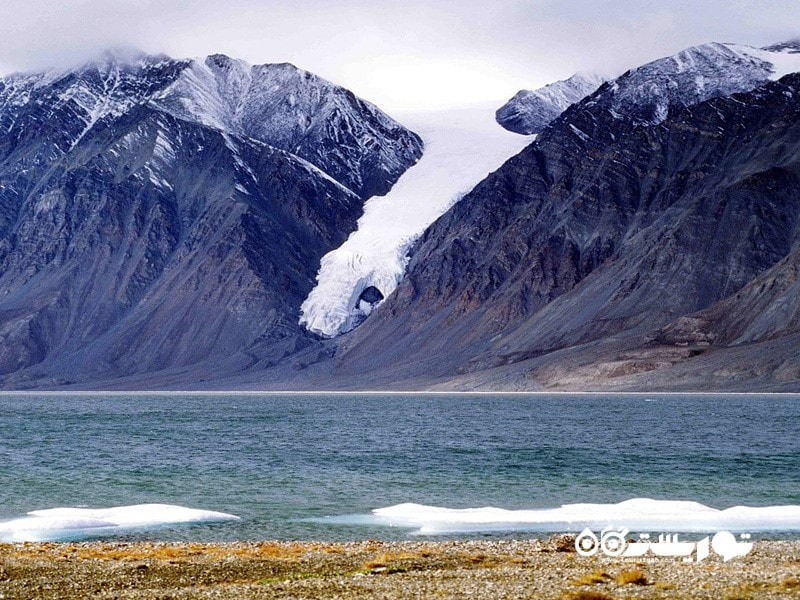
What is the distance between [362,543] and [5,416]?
119 meters

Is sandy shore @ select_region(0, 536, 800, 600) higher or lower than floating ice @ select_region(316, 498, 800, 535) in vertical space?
higher

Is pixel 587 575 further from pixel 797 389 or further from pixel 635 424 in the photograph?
pixel 797 389

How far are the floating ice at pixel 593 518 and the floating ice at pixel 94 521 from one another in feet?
18.6

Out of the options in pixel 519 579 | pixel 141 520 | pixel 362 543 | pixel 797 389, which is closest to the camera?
pixel 519 579

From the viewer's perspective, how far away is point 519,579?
27094 mm

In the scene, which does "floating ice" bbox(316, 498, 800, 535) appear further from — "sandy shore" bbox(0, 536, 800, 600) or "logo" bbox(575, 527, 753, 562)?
"sandy shore" bbox(0, 536, 800, 600)

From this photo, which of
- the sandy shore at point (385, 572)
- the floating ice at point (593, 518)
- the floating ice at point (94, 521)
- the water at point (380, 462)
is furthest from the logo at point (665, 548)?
the floating ice at point (94, 521)

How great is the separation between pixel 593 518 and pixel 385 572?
18.2 meters

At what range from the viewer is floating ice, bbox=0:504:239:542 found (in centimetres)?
4356

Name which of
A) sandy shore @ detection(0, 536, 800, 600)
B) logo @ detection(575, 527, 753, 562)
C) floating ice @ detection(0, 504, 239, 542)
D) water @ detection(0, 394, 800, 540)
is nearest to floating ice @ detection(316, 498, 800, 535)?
water @ detection(0, 394, 800, 540)

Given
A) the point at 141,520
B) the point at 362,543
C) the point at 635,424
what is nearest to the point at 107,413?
the point at 635,424

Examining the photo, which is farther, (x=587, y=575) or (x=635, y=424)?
(x=635, y=424)

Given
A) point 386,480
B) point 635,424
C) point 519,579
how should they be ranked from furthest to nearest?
1. point 635,424
2. point 386,480
3. point 519,579

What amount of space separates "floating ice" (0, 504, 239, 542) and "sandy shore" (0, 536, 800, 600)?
6.45 m
